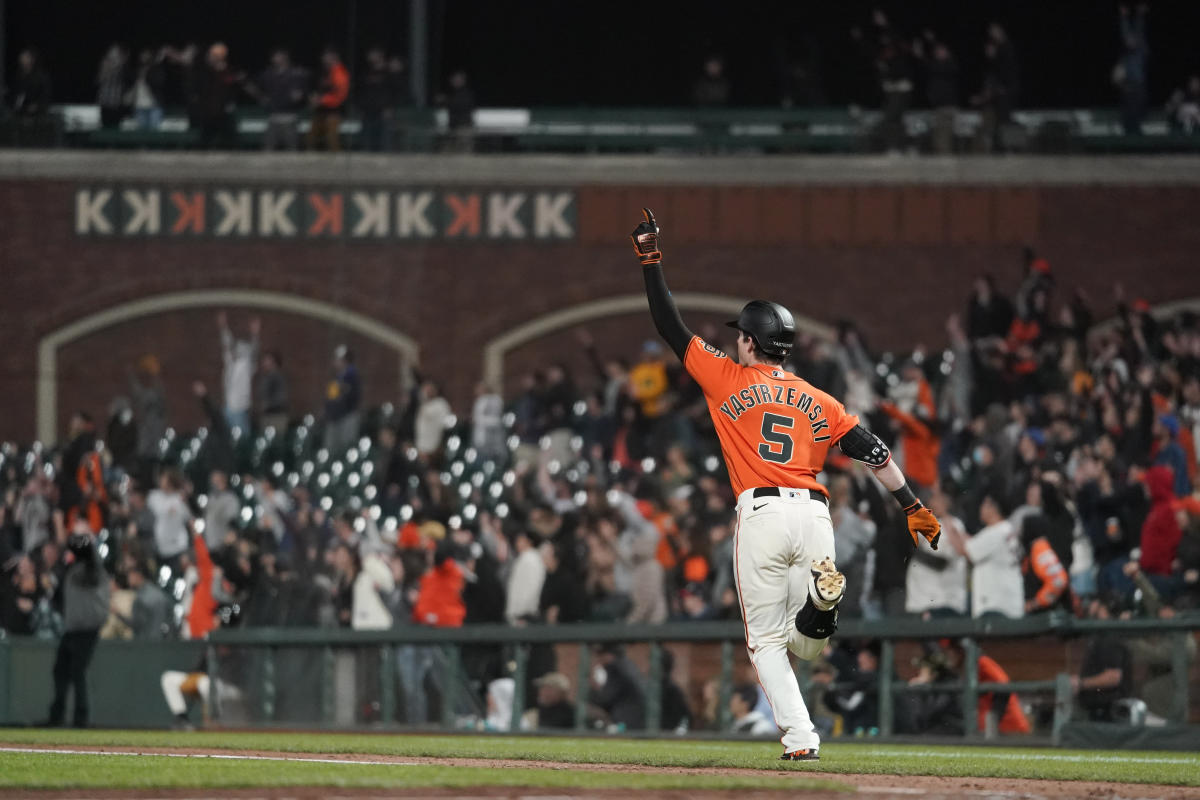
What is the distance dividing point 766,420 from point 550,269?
1868cm

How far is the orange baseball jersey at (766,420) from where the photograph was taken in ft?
25.1

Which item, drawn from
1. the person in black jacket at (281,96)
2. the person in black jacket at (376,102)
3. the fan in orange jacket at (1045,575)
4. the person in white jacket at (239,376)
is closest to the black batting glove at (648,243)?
the fan in orange jacket at (1045,575)

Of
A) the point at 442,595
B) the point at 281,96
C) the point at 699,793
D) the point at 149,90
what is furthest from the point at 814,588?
the point at 149,90

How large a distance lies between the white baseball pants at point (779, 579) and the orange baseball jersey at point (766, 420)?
13 cm

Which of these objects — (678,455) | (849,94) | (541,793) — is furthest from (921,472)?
(849,94)

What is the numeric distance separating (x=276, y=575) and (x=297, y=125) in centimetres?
1128

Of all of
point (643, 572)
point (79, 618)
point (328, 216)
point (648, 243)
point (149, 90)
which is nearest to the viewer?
point (648, 243)

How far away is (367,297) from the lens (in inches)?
1015

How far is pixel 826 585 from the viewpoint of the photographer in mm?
7344

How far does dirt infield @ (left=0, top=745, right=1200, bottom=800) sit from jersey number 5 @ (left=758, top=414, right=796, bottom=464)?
1.31m

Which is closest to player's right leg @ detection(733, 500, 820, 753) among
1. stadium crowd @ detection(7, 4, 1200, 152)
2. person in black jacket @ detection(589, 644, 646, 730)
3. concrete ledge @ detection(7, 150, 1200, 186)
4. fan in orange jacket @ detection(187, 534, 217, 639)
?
person in black jacket @ detection(589, 644, 646, 730)

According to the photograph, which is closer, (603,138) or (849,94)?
(603,138)

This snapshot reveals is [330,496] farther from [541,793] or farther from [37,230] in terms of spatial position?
[541,793]

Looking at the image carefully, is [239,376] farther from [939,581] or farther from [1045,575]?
[1045,575]
